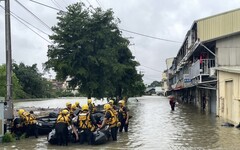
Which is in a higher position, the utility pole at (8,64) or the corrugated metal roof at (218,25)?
the corrugated metal roof at (218,25)

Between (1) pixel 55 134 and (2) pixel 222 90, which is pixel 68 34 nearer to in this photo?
(2) pixel 222 90

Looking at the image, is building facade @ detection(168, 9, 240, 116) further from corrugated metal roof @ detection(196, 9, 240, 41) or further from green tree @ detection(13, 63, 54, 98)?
green tree @ detection(13, 63, 54, 98)

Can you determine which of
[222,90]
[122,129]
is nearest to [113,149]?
[122,129]

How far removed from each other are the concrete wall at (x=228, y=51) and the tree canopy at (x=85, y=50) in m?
8.33

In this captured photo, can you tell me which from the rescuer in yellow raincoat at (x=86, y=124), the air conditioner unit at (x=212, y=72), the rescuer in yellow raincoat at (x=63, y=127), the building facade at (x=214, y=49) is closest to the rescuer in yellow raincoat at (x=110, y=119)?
the rescuer in yellow raincoat at (x=86, y=124)

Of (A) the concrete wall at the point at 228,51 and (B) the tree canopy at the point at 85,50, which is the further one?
(B) the tree canopy at the point at 85,50

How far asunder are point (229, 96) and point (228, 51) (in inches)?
185

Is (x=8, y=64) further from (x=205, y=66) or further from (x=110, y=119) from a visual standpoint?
(x=205, y=66)

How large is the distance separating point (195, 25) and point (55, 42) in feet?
45.5

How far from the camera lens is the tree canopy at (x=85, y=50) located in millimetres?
32938

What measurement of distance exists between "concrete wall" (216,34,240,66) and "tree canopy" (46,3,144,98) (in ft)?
27.3

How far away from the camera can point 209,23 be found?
36688mm

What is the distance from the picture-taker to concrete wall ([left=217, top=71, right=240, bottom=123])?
2506cm

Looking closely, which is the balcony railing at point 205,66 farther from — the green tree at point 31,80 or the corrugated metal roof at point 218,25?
the green tree at point 31,80
